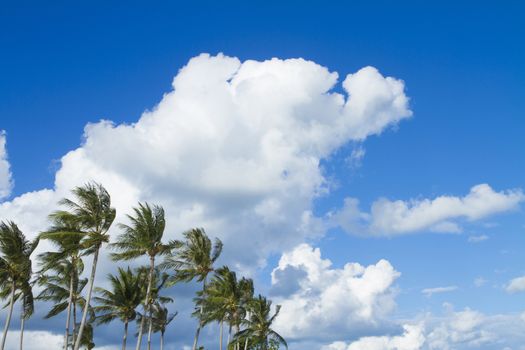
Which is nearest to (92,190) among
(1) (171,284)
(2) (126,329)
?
(1) (171,284)

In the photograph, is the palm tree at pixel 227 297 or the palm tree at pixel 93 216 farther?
the palm tree at pixel 227 297

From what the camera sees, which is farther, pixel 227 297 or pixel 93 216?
pixel 227 297

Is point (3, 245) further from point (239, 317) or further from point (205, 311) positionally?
point (239, 317)

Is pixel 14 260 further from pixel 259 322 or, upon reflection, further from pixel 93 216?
pixel 259 322

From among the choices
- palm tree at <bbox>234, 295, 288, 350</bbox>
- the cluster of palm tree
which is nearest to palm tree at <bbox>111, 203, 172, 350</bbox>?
the cluster of palm tree

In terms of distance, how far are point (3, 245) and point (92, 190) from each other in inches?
341

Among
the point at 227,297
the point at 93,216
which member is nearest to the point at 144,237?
the point at 93,216

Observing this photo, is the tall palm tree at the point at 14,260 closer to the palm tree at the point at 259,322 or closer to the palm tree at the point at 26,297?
the palm tree at the point at 26,297

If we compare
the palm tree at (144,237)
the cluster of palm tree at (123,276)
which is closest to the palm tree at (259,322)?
the cluster of palm tree at (123,276)

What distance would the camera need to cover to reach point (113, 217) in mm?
40781

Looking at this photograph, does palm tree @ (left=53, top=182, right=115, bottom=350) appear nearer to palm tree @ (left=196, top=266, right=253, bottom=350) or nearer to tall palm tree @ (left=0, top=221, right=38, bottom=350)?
tall palm tree @ (left=0, top=221, right=38, bottom=350)

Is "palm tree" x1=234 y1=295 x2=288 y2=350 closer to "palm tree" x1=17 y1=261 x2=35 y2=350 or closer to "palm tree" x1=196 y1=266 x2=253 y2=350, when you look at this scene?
"palm tree" x1=196 y1=266 x2=253 y2=350

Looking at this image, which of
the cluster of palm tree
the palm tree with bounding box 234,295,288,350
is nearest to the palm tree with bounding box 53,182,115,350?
the cluster of palm tree

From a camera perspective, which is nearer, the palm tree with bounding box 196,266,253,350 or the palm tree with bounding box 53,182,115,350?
the palm tree with bounding box 53,182,115,350
